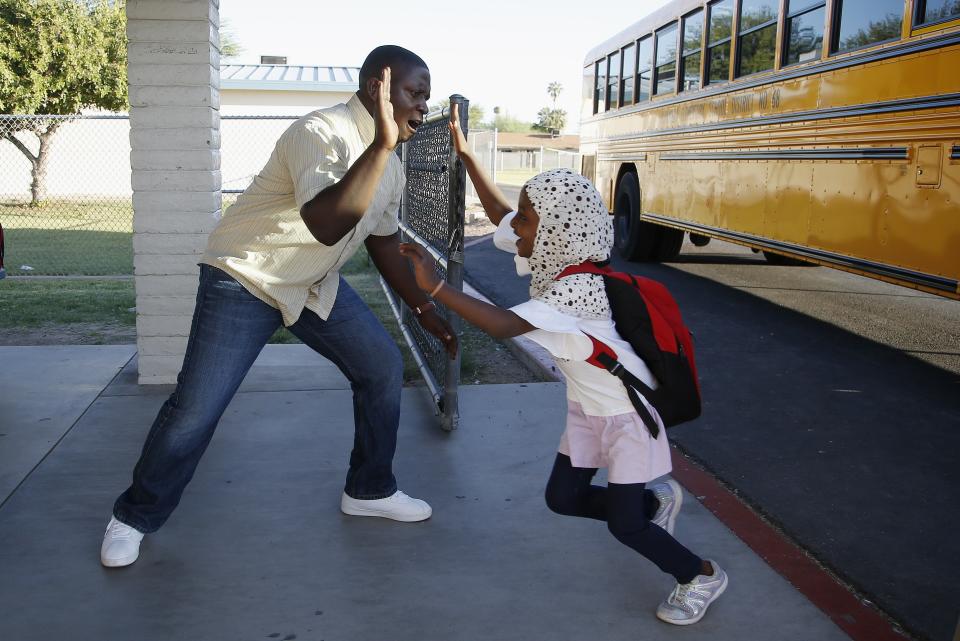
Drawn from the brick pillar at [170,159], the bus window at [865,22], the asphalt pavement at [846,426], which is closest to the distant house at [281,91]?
the asphalt pavement at [846,426]

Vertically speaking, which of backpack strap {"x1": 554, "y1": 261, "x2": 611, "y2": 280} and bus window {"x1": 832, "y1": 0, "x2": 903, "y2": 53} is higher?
bus window {"x1": 832, "y1": 0, "x2": 903, "y2": 53}

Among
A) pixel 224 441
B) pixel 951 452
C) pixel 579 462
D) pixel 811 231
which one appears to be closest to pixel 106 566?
pixel 224 441

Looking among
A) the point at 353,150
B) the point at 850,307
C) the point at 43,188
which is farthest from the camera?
the point at 43,188

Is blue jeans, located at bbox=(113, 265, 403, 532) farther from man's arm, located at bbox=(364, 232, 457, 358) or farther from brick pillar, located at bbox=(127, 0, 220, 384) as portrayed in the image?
brick pillar, located at bbox=(127, 0, 220, 384)

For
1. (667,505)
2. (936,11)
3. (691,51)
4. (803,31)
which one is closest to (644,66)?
(691,51)

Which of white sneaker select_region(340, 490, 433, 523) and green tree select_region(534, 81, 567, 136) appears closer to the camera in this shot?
white sneaker select_region(340, 490, 433, 523)

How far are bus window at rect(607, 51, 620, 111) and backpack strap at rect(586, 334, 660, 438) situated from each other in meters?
11.0

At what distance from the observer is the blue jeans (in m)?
3.05

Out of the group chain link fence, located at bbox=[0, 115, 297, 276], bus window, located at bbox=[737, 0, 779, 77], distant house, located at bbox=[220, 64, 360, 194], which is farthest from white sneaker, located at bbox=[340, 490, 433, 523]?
distant house, located at bbox=[220, 64, 360, 194]

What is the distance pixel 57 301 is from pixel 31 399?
3.40 m

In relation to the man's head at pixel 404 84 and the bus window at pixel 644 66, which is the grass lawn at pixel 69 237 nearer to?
the bus window at pixel 644 66

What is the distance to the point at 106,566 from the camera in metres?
3.13

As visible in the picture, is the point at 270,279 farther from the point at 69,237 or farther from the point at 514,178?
the point at 514,178

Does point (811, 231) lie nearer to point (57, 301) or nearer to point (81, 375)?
point (81, 375)
